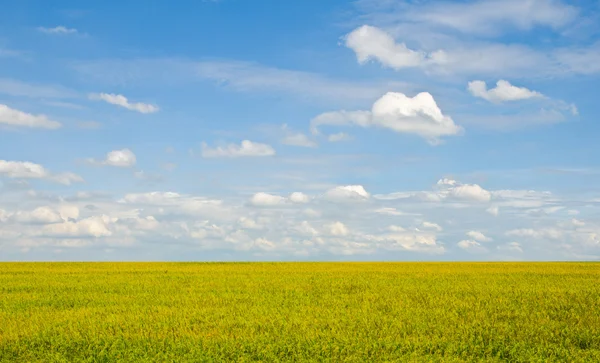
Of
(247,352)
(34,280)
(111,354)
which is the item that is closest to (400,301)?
(247,352)

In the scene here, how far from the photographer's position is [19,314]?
59.4 ft

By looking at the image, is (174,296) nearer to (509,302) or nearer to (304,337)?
(304,337)

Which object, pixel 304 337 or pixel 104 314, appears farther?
pixel 104 314

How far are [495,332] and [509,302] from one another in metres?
6.23

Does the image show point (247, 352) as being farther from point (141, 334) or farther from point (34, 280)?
point (34, 280)

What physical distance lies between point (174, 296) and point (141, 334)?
812 cm

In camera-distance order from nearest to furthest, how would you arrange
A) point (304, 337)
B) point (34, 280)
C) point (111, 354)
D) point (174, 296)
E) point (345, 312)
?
point (111, 354) → point (304, 337) → point (345, 312) → point (174, 296) → point (34, 280)

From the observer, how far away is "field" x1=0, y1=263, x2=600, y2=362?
497 inches

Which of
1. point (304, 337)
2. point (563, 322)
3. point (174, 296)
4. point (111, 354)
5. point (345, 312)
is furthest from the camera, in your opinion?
point (174, 296)

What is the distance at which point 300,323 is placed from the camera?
1534cm

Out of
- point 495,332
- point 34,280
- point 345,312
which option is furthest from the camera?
point 34,280

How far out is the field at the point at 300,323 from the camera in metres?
12.6

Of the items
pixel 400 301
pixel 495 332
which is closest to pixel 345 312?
pixel 400 301

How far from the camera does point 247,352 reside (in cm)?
1267
